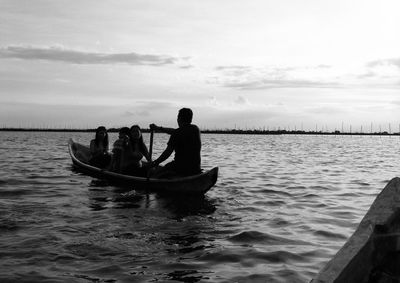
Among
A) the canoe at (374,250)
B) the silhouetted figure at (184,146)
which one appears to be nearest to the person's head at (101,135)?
the silhouetted figure at (184,146)

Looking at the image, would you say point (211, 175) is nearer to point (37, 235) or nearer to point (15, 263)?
point (37, 235)

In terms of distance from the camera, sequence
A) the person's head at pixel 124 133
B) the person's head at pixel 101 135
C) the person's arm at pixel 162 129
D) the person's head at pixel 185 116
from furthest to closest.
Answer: the person's head at pixel 101 135 → the person's head at pixel 124 133 → the person's arm at pixel 162 129 → the person's head at pixel 185 116

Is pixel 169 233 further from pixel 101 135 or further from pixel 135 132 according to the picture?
pixel 101 135

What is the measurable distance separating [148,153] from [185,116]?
2888 mm

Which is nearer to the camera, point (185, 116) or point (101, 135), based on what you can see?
point (185, 116)

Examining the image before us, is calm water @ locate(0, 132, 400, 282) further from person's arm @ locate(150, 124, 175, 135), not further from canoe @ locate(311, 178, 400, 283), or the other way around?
canoe @ locate(311, 178, 400, 283)

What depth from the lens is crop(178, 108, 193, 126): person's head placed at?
35.0ft

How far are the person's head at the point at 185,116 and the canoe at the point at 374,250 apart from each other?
23.3ft

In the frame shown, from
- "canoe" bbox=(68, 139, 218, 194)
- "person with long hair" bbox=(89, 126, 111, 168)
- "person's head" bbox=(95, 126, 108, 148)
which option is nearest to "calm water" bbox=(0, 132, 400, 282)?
"canoe" bbox=(68, 139, 218, 194)

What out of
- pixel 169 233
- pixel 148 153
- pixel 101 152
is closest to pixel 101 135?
pixel 101 152

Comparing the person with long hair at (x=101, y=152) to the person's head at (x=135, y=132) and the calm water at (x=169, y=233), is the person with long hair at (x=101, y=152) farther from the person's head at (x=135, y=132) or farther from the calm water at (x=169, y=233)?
the person's head at (x=135, y=132)

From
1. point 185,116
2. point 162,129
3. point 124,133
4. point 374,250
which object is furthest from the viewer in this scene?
point 124,133

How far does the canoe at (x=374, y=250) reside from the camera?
128 inches

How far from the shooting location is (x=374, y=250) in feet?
11.6
